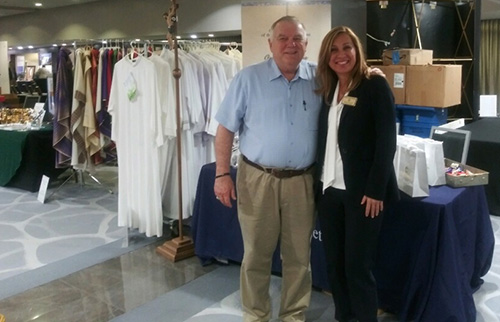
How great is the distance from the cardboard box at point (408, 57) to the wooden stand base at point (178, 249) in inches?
104

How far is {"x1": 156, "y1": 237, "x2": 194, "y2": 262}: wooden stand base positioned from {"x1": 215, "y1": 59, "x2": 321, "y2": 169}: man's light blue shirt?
1.37 meters

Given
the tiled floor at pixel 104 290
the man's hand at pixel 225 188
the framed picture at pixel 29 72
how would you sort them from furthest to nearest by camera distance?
the framed picture at pixel 29 72
the tiled floor at pixel 104 290
the man's hand at pixel 225 188

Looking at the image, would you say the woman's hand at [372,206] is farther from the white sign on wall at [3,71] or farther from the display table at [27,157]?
the white sign on wall at [3,71]

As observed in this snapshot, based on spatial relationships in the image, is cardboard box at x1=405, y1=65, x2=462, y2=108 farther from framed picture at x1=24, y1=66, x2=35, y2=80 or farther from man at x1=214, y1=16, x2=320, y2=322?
framed picture at x1=24, y1=66, x2=35, y2=80

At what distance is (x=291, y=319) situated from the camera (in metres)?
2.38

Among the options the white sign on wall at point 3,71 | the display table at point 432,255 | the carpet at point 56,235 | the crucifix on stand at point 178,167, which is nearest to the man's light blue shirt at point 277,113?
the display table at point 432,255

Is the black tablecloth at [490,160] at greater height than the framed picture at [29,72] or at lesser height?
lesser

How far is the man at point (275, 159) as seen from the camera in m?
2.14

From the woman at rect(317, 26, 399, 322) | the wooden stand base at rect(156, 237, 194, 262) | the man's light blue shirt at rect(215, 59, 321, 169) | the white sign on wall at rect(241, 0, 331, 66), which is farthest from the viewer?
the white sign on wall at rect(241, 0, 331, 66)

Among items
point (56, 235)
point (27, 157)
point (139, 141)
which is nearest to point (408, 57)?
point (139, 141)

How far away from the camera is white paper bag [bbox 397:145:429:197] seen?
2.21 meters

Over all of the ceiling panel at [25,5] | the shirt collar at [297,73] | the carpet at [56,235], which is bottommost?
the carpet at [56,235]

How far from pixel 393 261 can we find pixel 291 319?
1.90 feet

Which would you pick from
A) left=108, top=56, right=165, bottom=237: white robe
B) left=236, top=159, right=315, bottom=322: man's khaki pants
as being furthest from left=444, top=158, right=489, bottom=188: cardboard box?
left=108, top=56, right=165, bottom=237: white robe
